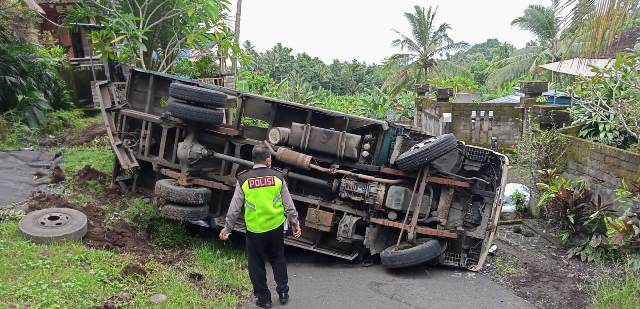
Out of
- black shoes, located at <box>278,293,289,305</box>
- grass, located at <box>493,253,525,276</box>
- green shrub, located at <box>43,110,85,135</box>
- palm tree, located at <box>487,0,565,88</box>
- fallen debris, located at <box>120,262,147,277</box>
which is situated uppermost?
palm tree, located at <box>487,0,565,88</box>

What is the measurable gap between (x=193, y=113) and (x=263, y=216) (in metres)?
2.27

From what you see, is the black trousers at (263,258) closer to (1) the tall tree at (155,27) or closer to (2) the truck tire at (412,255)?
(2) the truck tire at (412,255)

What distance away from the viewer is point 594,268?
6.25m

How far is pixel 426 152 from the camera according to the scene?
20.4ft

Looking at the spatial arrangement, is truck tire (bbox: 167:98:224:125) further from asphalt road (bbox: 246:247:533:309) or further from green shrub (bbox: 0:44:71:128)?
green shrub (bbox: 0:44:71:128)

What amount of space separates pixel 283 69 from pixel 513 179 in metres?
35.1

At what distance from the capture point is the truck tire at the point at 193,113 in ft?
21.9

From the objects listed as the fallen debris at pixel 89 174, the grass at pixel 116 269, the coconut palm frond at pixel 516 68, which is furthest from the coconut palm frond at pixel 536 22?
the grass at pixel 116 269

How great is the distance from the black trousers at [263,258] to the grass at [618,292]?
9.85ft

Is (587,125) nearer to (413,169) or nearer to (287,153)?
(413,169)

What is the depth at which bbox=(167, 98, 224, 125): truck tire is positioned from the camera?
669 cm

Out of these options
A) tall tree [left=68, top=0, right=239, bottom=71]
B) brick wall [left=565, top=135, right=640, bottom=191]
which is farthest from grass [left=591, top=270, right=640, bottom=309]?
tall tree [left=68, top=0, right=239, bottom=71]

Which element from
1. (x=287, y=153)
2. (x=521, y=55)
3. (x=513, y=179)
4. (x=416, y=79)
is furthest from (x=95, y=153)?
(x=521, y=55)

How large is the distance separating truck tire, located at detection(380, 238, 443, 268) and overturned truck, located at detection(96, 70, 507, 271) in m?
0.01
